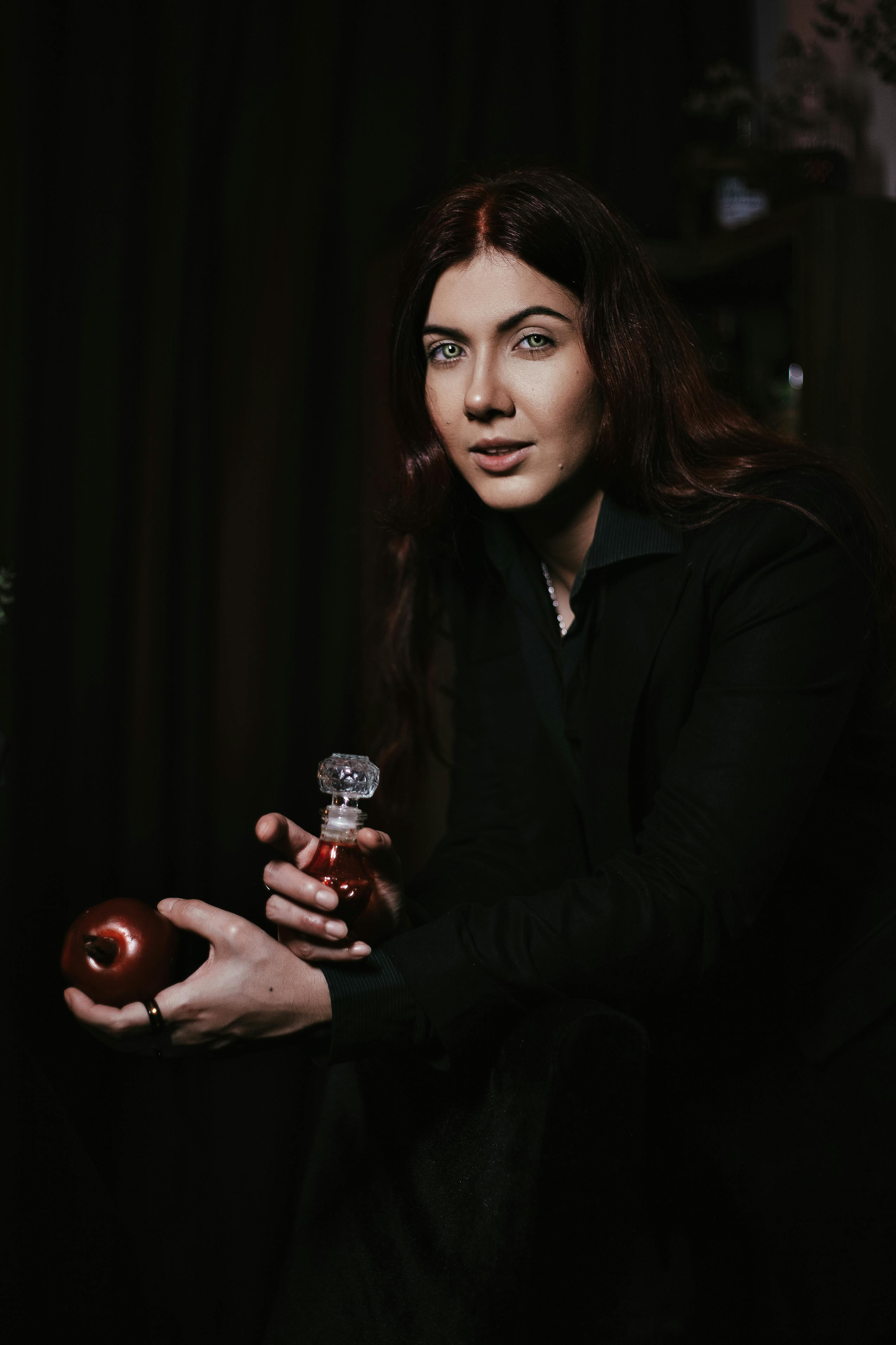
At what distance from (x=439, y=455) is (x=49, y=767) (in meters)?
1.27

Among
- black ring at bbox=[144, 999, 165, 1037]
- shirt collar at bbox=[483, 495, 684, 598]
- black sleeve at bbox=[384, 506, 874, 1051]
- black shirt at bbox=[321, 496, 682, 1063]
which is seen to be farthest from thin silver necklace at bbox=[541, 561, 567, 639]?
black ring at bbox=[144, 999, 165, 1037]

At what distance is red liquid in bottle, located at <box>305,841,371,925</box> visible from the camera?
3.13ft

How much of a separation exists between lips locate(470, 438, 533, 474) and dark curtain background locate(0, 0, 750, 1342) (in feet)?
3.06

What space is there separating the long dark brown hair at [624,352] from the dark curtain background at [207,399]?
0.90 metres

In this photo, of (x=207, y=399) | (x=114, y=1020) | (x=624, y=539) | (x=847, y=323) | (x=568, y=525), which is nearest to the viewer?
(x=114, y=1020)

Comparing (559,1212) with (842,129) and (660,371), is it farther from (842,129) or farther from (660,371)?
(842,129)

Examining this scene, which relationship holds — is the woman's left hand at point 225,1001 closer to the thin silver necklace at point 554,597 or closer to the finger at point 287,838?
the finger at point 287,838

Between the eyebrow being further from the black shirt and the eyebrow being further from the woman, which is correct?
the black shirt

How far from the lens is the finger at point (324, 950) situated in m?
0.93

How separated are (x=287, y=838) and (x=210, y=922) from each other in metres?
0.12

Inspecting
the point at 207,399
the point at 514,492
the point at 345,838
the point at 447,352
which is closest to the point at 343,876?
the point at 345,838

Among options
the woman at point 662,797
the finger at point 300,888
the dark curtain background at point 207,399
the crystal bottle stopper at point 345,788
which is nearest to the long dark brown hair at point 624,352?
the woman at point 662,797

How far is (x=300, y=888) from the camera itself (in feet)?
3.05

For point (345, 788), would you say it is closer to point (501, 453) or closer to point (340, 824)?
point (340, 824)
